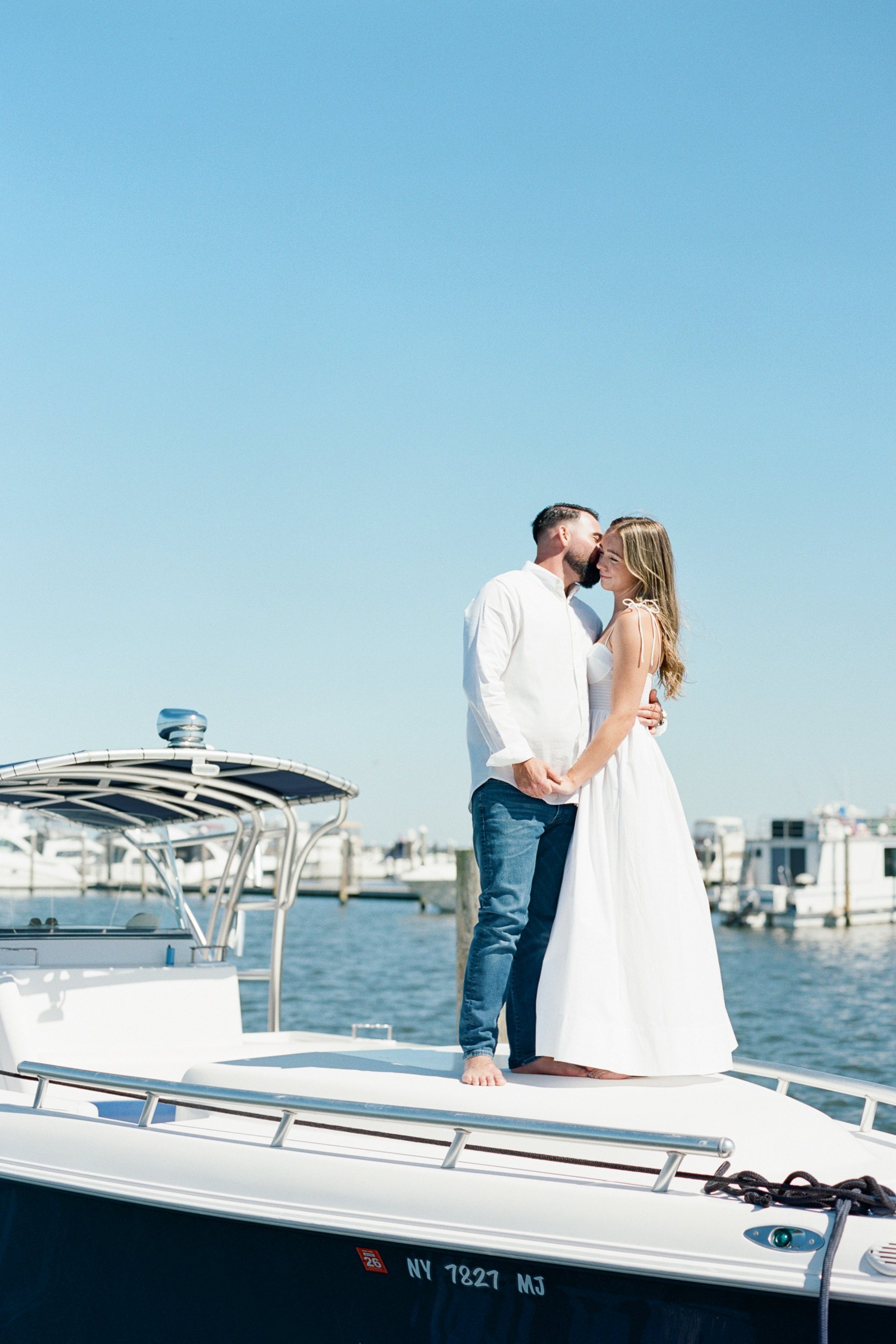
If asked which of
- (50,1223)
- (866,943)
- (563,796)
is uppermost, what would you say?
(563,796)

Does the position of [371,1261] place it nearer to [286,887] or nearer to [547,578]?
[547,578]

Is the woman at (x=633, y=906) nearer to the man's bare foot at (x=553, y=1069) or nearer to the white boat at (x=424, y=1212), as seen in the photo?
the man's bare foot at (x=553, y=1069)

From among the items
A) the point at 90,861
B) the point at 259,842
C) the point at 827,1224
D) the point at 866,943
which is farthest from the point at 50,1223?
the point at 866,943

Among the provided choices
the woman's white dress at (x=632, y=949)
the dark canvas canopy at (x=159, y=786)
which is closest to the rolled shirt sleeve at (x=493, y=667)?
the woman's white dress at (x=632, y=949)

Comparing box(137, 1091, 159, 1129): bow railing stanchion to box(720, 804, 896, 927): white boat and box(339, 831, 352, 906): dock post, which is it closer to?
box(720, 804, 896, 927): white boat

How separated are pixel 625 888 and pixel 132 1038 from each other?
3123mm

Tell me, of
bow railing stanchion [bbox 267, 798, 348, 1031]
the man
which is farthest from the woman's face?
bow railing stanchion [bbox 267, 798, 348, 1031]

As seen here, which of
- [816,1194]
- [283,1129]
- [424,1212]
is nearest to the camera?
[816,1194]

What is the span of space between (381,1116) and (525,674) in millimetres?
1417

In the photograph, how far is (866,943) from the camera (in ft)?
152

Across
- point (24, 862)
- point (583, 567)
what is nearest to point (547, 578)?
point (583, 567)

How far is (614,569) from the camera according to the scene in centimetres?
422

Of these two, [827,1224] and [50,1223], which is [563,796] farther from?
[50,1223]

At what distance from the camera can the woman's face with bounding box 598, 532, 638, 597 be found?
420 centimetres
